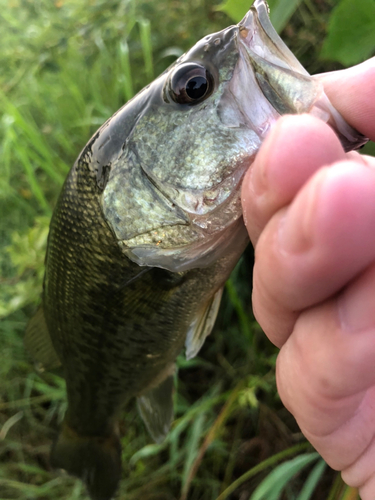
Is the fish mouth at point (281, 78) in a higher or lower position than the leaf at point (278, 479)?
higher

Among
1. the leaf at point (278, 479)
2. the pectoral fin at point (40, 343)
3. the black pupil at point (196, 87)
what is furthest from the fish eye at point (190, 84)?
the leaf at point (278, 479)

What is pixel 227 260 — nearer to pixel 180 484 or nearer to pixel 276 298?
pixel 276 298

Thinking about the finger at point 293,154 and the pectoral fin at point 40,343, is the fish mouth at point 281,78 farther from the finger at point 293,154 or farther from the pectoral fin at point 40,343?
the pectoral fin at point 40,343

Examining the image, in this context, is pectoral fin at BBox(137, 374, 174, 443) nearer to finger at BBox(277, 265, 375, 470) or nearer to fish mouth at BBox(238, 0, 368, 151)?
finger at BBox(277, 265, 375, 470)

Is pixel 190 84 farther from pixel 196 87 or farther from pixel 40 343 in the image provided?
pixel 40 343

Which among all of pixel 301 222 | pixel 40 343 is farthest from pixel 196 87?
pixel 40 343

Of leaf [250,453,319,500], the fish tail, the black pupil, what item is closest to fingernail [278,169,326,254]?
the black pupil
